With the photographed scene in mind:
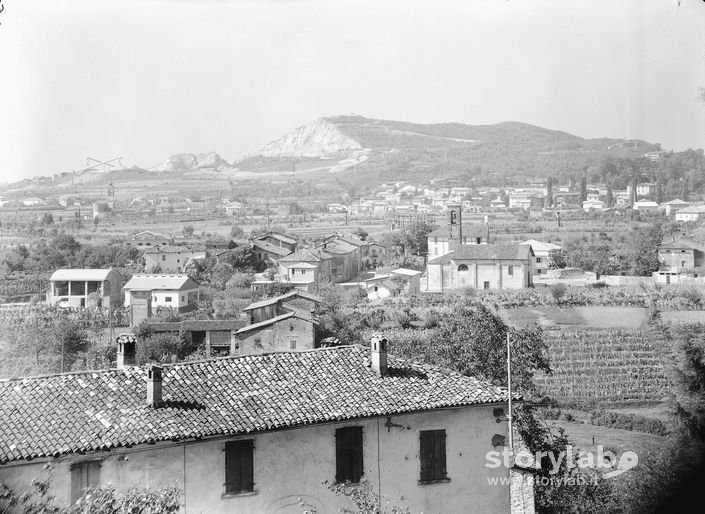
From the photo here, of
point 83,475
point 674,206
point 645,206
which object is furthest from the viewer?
point 645,206

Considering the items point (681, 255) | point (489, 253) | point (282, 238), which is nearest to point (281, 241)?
point (282, 238)

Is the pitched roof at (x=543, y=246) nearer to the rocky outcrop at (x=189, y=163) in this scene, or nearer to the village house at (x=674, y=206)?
the village house at (x=674, y=206)

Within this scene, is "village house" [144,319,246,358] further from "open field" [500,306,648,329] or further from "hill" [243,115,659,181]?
"hill" [243,115,659,181]

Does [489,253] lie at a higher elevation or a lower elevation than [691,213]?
lower

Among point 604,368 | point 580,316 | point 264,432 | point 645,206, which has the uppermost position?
point 645,206

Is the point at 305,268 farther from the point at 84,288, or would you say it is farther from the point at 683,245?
the point at 683,245

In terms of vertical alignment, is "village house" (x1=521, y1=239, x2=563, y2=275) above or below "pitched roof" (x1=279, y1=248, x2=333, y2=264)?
below

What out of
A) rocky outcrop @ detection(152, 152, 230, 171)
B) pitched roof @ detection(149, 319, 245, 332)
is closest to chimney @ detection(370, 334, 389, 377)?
pitched roof @ detection(149, 319, 245, 332)
